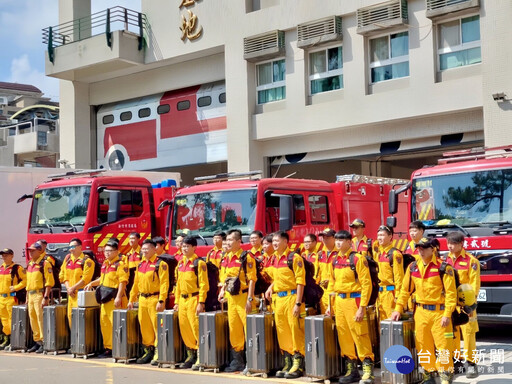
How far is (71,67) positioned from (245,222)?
14611 millimetres

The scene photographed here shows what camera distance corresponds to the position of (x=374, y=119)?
1788 cm

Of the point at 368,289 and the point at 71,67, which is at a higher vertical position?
the point at 71,67

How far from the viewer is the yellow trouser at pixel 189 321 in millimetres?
9773

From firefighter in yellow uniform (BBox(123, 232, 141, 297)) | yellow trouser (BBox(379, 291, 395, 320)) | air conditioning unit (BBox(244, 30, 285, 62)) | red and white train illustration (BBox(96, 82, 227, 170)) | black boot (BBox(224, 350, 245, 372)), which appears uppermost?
air conditioning unit (BBox(244, 30, 285, 62))

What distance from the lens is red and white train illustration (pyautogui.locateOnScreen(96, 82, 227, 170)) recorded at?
22.3 meters

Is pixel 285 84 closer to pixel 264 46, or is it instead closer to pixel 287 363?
pixel 264 46

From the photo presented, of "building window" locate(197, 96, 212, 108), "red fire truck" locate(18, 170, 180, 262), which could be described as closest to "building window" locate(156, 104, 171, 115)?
"building window" locate(197, 96, 212, 108)

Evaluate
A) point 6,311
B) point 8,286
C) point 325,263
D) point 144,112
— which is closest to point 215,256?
point 325,263

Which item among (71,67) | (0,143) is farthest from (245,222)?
(0,143)

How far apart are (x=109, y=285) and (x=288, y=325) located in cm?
335

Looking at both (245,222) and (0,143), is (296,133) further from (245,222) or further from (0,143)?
(0,143)

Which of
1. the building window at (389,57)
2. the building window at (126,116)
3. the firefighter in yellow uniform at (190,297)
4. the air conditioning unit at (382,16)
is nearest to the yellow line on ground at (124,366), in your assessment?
the firefighter in yellow uniform at (190,297)

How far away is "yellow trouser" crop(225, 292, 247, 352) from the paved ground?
0.46m

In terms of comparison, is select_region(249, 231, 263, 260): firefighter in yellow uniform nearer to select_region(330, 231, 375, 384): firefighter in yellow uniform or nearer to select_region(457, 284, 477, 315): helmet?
select_region(330, 231, 375, 384): firefighter in yellow uniform
